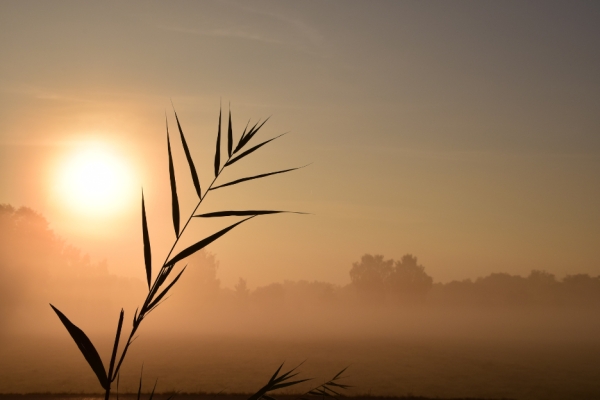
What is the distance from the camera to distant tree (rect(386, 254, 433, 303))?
483 ft

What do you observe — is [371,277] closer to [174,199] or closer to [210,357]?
[210,357]

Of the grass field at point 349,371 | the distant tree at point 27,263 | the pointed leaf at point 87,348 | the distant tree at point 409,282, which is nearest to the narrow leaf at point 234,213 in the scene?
the pointed leaf at point 87,348

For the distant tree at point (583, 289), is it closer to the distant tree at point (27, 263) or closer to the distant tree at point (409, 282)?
the distant tree at point (409, 282)

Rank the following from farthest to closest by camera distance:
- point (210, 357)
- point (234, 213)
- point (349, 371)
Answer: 1. point (210, 357)
2. point (349, 371)
3. point (234, 213)

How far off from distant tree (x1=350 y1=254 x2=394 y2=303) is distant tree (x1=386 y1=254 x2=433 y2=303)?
3.26 m

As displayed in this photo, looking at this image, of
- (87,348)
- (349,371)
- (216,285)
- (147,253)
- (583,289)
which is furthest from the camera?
(583,289)

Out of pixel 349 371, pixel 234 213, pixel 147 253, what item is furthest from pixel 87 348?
pixel 349 371

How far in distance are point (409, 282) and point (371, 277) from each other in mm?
13089

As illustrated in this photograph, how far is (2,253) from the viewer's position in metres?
48.7

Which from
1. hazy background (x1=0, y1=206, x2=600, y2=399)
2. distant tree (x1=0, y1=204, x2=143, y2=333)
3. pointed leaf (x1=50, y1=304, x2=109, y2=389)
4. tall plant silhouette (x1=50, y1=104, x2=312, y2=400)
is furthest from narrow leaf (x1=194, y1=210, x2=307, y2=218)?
distant tree (x1=0, y1=204, x2=143, y2=333)

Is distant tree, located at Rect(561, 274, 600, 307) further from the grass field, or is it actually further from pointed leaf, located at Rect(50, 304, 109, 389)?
pointed leaf, located at Rect(50, 304, 109, 389)

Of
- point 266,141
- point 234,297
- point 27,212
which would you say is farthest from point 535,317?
point 266,141

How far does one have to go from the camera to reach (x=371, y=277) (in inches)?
6142

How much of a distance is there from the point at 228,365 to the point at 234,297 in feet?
399
